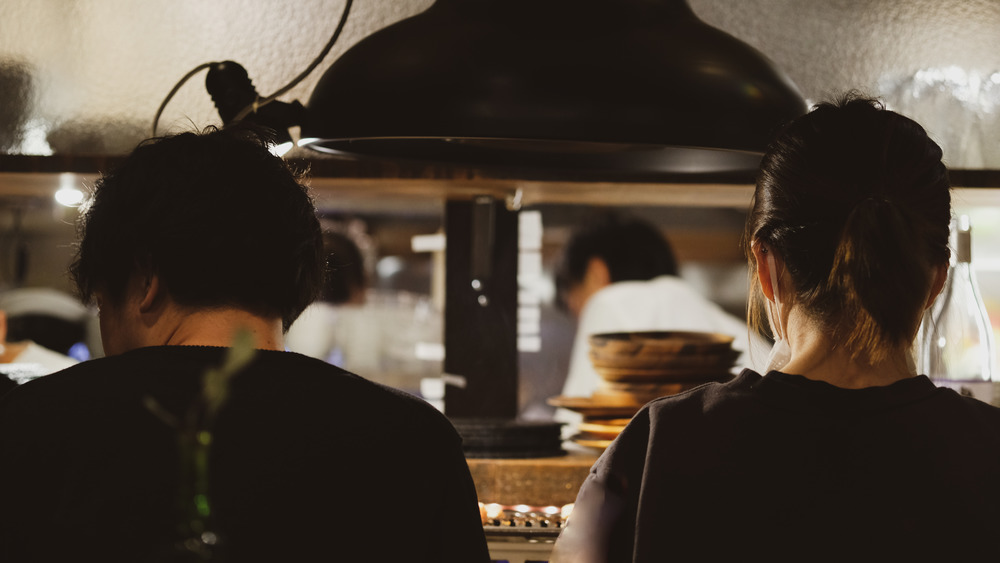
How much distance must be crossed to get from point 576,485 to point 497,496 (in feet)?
0.45

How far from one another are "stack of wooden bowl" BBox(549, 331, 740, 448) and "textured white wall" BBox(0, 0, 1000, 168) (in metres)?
0.64

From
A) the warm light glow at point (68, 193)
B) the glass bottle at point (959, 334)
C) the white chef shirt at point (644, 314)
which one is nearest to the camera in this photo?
the glass bottle at point (959, 334)

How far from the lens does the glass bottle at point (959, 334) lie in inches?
68.8

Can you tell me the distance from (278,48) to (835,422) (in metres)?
1.42

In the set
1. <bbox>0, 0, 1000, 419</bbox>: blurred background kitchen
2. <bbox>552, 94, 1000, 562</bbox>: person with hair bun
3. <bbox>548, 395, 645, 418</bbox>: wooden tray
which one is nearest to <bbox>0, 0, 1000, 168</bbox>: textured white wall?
<bbox>0, 0, 1000, 419</bbox>: blurred background kitchen

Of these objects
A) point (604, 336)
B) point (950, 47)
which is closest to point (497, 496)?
point (604, 336)

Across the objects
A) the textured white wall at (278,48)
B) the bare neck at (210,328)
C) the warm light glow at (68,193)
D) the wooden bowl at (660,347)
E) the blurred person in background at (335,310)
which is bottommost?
the blurred person in background at (335,310)

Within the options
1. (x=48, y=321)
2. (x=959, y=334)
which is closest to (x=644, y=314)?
(x=959, y=334)

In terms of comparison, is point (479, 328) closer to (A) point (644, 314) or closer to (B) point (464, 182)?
(B) point (464, 182)

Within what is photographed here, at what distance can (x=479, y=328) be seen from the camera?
6.88 ft

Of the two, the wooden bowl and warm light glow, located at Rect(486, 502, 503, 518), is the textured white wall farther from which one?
warm light glow, located at Rect(486, 502, 503, 518)

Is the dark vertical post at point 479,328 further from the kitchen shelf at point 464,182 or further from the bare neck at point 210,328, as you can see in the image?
the bare neck at point 210,328

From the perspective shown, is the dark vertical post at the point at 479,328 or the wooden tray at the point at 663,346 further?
the dark vertical post at the point at 479,328

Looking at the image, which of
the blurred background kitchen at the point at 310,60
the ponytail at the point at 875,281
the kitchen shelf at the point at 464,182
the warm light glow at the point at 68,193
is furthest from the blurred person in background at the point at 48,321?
the ponytail at the point at 875,281
